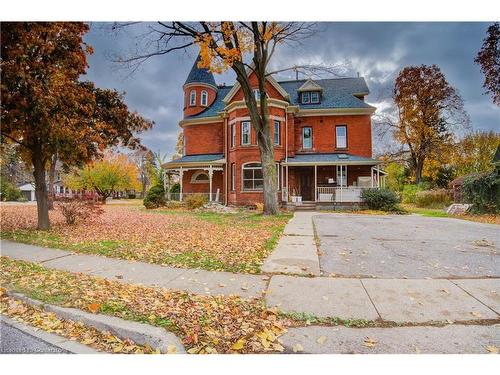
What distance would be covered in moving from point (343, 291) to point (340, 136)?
678 inches

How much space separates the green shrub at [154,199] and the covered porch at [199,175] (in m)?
1.14

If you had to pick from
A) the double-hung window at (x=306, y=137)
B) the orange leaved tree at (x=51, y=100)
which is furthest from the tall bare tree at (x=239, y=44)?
the double-hung window at (x=306, y=137)

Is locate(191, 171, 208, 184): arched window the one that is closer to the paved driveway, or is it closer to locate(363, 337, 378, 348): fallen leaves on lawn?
the paved driveway

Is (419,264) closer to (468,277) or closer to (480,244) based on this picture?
(468,277)

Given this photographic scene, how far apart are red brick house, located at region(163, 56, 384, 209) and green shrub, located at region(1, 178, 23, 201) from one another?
79.8ft

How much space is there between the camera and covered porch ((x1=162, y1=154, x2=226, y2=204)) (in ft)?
63.6

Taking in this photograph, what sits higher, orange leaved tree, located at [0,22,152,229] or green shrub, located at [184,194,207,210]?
orange leaved tree, located at [0,22,152,229]

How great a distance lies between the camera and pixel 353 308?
2.85 metres

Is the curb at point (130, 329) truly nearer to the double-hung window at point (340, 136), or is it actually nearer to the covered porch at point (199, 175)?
the covered porch at point (199, 175)

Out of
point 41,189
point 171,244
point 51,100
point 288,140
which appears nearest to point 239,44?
point 51,100

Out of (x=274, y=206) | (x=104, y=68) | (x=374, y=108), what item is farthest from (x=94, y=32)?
(x=374, y=108)

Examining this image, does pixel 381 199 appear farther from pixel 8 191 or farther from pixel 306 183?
pixel 8 191

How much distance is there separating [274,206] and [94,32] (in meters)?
8.68

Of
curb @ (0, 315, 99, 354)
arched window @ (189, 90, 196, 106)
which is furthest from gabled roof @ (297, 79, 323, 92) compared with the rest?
curb @ (0, 315, 99, 354)
